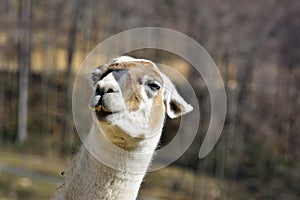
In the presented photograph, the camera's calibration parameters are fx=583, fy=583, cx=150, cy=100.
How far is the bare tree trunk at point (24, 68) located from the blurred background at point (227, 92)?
0.54 ft

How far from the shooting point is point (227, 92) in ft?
98.7

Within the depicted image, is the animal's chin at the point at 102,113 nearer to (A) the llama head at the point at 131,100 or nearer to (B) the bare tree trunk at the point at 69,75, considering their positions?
(A) the llama head at the point at 131,100

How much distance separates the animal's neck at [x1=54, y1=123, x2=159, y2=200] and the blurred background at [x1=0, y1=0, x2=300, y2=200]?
19877 millimetres

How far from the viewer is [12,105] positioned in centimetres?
3900

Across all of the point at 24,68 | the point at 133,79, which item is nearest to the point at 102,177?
the point at 133,79

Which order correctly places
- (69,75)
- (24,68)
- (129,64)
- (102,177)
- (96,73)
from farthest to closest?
1. (24,68)
2. (69,75)
3. (96,73)
4. (129,64)
5. (102,177)

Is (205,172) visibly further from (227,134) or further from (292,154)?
(292,154)

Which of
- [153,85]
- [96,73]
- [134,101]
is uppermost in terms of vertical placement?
[96,73]

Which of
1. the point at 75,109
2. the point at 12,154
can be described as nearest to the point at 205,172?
the point at 12,154

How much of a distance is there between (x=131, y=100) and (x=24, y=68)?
3321cm

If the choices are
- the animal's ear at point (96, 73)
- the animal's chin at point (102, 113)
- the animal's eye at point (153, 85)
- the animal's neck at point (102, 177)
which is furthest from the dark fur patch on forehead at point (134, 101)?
the animal's ear at point (96, 73)

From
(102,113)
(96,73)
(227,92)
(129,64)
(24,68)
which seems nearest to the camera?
(102,113)

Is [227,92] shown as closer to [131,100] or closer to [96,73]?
[96,73]

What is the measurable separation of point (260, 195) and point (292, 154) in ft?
10.1
